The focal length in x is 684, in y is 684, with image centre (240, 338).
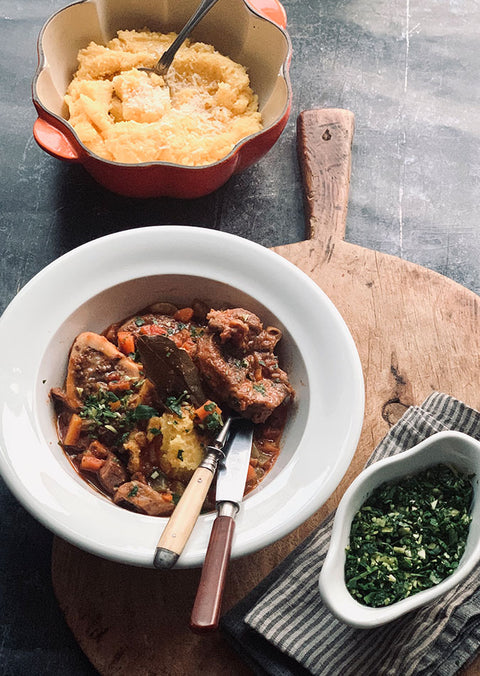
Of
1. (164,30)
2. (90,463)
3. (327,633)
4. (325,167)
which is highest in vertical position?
(164,30)

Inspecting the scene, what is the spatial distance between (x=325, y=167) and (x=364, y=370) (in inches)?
48.2

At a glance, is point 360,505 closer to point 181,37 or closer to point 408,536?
point 408,536

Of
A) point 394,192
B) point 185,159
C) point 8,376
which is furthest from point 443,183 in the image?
point 8,376

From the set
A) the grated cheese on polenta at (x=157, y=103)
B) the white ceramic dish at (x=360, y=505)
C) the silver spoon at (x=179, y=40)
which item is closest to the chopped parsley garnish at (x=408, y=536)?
the white ceramic dish at (x=360, y=505)

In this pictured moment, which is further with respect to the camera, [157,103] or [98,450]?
[157,103]

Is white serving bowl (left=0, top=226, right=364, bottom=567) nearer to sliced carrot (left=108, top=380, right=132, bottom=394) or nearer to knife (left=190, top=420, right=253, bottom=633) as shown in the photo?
knife (left=190, top=420, right=253, bottom=633)

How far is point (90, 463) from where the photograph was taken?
2848mm

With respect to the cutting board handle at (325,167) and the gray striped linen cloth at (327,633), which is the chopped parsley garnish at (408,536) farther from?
the cutting board handle at (325,167)

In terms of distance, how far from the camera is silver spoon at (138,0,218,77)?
3.72 meters

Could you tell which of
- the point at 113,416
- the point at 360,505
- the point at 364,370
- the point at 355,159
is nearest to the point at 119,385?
the point at 113,416

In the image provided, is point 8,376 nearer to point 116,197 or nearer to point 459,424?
point 116,197

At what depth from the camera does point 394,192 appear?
13.6 feet

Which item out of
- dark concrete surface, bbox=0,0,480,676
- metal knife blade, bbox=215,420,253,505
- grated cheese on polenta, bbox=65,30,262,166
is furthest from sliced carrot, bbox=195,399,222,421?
grated cheese on polenta, bbox=65,30,262,166

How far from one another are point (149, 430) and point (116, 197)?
161cm
